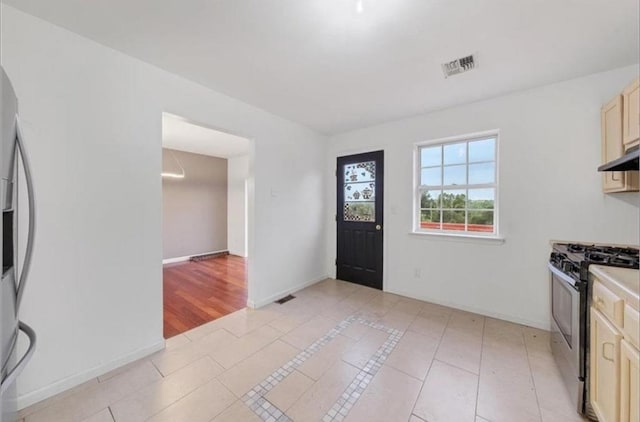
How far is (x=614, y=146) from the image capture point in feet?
6.55

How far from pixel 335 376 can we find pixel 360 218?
7.93 ft

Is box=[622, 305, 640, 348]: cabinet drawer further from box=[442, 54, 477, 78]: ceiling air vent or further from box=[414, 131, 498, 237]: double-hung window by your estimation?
box=[442, 54, 477, 78]: ceiling air vent

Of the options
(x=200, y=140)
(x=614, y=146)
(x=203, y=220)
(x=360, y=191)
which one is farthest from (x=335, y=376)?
(x=203, y=220)

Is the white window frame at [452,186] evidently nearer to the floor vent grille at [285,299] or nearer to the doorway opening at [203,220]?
the floor vent grille at [285,299]

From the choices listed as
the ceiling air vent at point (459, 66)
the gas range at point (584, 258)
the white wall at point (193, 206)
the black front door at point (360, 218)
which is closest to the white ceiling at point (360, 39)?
the ceiling air vent at point (459, 66)

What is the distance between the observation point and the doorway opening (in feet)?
11.2

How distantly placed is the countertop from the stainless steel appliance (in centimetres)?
9

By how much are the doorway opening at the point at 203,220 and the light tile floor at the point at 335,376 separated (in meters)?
0.82

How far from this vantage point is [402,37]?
5.83 ft

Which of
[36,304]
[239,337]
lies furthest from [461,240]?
[36,304]

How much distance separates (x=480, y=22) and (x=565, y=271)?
183 cm

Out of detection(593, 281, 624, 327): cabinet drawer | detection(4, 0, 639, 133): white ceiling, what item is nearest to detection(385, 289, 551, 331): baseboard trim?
detection(593, 281, 624, 327): cabinet drawer

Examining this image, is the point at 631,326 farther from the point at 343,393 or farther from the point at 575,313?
the point at 343,393

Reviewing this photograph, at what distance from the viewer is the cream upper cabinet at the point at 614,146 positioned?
6.23 ft
